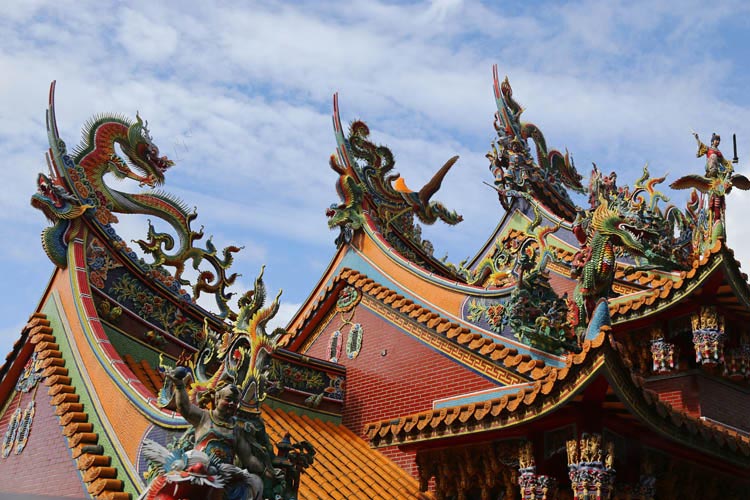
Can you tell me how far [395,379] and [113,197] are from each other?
378cm

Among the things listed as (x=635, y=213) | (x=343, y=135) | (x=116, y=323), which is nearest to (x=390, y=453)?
(x=116, y=323)

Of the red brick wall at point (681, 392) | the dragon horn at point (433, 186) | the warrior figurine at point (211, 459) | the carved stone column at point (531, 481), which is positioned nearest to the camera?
the warrior figurine at point (211, 459)

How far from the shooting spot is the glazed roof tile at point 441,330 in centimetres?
952

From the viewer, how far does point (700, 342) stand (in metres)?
10.1

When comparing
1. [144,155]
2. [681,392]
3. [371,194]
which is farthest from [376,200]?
[681,392]

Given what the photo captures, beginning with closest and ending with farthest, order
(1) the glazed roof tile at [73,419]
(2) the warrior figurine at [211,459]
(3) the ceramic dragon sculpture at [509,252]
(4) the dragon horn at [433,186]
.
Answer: (2) the warrior figurine at [211,459], (1) the glazed roof tile at [73,419], (3) the ceramic dragon sculpture at [509,252], (4) the dragon horn at [433,186]

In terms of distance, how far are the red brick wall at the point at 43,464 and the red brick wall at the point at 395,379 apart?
3584mm

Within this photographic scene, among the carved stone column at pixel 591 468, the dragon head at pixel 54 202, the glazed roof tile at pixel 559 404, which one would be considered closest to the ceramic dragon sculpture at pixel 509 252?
the glazed roof tile at pixel 559 404

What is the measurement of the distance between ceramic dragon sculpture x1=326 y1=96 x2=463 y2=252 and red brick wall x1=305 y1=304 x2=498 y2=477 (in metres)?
1.97

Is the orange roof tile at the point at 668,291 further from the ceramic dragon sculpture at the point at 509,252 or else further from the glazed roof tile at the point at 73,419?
the glazed roof tile at the point at 73,419

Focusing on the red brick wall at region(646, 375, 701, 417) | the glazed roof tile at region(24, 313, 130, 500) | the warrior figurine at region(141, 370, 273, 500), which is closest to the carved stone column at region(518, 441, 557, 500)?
the warrior figurine at region(141, 370, 273, 500)

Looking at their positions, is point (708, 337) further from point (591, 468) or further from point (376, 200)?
point (376, 200)

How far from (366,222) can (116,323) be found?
444 cm

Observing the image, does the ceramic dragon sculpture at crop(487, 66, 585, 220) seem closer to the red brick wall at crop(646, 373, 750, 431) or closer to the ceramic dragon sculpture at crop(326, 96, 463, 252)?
the ceramic dragon sculpture at crop(326, 96, 463, 252)
